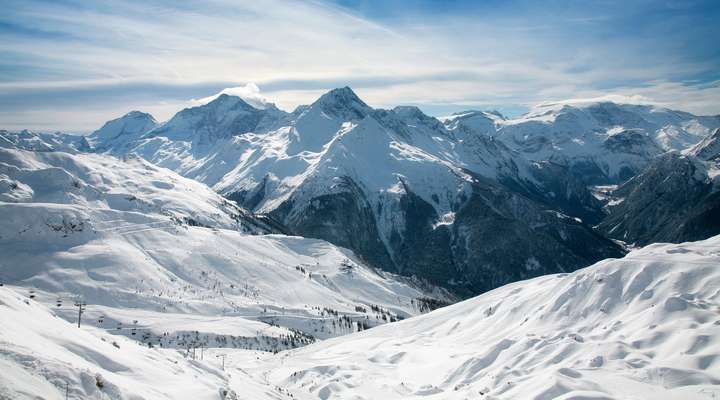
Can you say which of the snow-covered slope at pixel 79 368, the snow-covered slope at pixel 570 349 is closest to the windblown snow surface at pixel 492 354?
the snow-covered slope at pixel 79 368

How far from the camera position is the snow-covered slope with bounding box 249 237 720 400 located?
2950 inches

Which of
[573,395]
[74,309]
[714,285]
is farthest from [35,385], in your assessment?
[74,309]

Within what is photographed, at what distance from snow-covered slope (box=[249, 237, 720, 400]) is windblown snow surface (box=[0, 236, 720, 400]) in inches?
10.5

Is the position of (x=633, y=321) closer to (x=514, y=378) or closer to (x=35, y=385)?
(x=514, y=378)

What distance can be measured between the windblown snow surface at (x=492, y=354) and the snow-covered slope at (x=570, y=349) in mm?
267

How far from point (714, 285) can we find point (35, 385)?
104 metres

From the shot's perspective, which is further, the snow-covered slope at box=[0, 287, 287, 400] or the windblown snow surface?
the windblown snow surface

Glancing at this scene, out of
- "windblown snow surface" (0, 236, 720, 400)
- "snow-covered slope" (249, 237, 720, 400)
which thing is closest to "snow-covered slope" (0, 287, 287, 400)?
"windblown snow surface" (0, 236, 720, 400)

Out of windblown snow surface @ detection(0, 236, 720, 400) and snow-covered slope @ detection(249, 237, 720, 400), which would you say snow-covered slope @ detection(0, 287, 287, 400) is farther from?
snow-covered slope @ detection(249, 237, 720, 400)

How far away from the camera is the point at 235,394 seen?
62531 mm

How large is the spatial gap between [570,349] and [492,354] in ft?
47.1

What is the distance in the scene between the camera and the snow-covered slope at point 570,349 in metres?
74.9

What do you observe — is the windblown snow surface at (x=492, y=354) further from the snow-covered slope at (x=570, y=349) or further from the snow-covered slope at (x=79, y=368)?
the snow-covered slope at (x=570, y=349)

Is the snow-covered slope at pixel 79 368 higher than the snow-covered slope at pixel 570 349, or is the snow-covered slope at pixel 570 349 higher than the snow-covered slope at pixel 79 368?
the snow-covered slope at pixel 79 368
